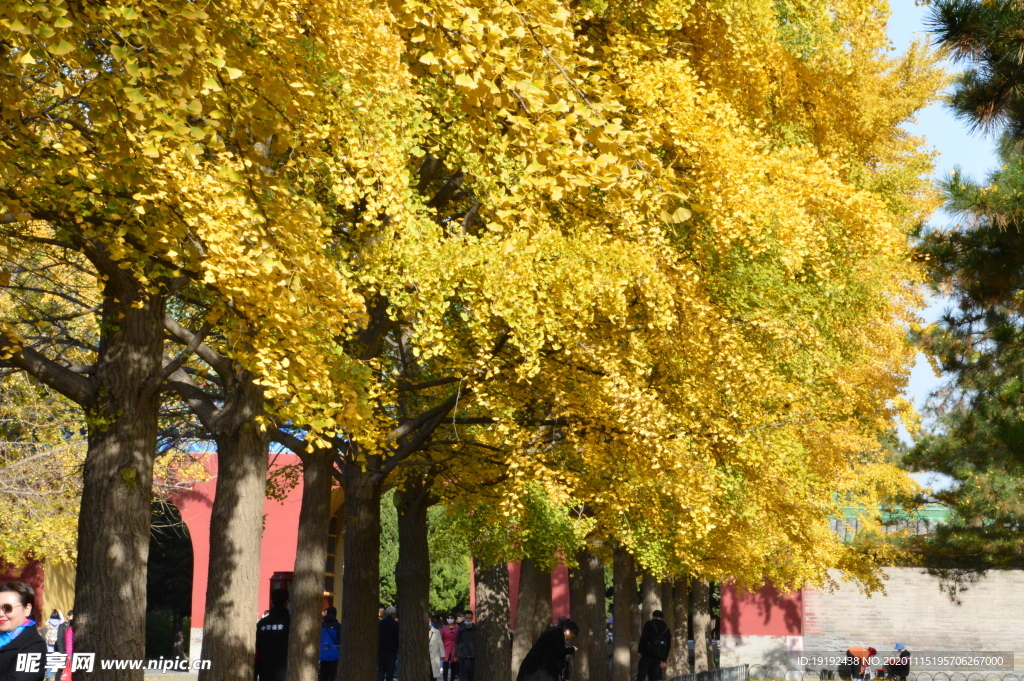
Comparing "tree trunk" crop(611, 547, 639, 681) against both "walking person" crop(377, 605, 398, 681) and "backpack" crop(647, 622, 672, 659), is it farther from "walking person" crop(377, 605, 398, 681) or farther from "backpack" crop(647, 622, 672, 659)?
"walking person" crop(377, 605, 398, 681)

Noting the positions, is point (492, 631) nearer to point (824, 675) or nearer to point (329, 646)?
point (329, 646)

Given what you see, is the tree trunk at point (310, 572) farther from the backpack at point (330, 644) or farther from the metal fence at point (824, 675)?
the metal fence at point (824, 675)

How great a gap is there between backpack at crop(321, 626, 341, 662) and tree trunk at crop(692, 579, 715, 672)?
15028mm

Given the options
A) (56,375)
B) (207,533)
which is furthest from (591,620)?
(56,375)

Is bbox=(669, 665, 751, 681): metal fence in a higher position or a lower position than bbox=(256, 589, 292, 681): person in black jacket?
lower

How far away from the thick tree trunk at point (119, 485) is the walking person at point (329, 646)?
941cm

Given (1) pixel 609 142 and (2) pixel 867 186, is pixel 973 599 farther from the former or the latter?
(1) pixel 609 142

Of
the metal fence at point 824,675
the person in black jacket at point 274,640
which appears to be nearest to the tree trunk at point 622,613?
the metal fence at point 824,675

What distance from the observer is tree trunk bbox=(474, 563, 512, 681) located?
20.6 m

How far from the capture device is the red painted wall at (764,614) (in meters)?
33.9

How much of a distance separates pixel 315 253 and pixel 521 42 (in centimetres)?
268

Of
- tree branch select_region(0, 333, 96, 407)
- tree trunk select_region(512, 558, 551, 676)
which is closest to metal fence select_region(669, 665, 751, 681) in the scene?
tree trunk select_region(512, 558, 551, 676)

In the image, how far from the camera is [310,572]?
13445 mm

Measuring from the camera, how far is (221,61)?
550 cm
